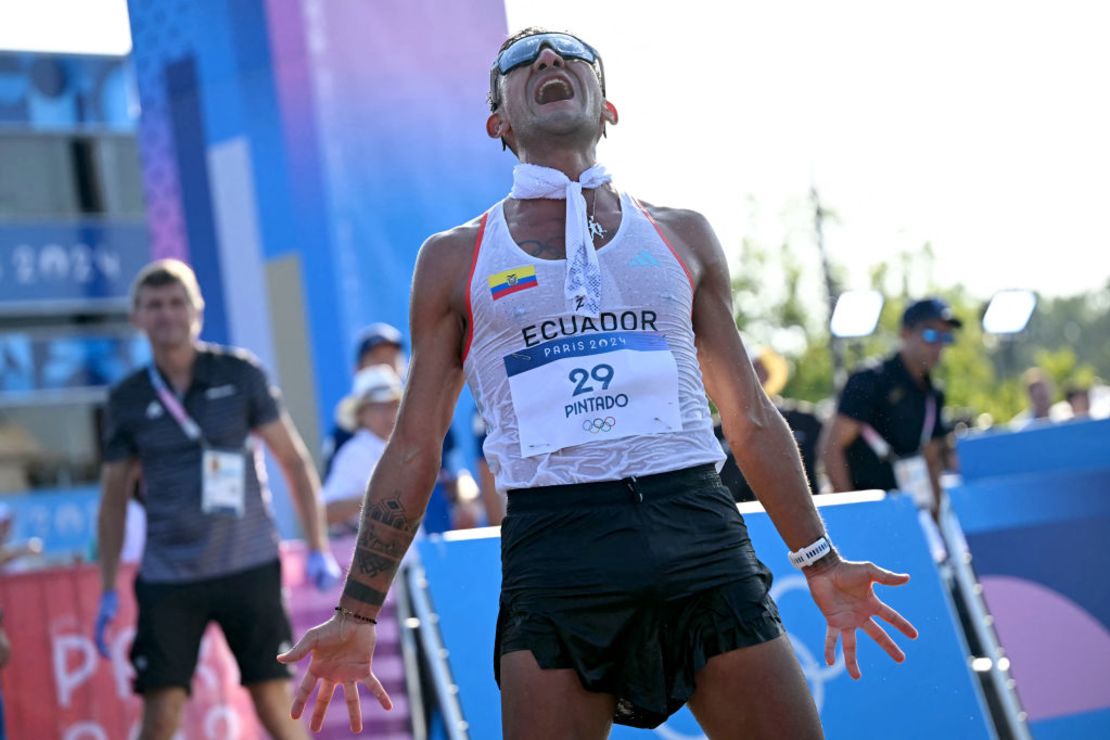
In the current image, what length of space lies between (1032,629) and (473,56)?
5.32 m

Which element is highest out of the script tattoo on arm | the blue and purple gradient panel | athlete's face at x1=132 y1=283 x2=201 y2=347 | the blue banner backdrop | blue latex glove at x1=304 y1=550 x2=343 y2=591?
the blue banner backdrop

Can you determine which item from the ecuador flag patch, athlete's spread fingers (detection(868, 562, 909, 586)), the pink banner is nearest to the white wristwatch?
athlete's spread fingers (detection(868, 562, 909, 586))

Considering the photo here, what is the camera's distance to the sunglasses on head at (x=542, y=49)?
3.53 m

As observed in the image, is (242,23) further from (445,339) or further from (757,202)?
(757,202)

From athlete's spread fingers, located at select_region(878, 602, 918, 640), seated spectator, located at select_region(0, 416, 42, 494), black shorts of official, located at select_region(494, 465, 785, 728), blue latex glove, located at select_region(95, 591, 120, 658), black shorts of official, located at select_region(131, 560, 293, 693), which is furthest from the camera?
seated spectator, located at select_region(0, 416, 42, 494)

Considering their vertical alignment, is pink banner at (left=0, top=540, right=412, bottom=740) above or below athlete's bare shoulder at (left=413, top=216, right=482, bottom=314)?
below

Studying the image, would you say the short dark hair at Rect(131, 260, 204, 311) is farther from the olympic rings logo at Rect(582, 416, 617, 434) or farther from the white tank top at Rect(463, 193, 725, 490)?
the olympic rings logo at Rect(582, 416, 617, 434)

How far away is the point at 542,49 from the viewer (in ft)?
11.6

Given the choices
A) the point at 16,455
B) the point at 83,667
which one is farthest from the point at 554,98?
the point at 16,455

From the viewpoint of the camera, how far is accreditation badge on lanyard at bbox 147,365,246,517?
632 centimetres

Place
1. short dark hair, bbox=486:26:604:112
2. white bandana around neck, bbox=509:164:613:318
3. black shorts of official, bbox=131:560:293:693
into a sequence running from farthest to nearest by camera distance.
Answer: black shorts of official, bbox=131:560:293:693
short dark hair, bbox=486:26:604:112
white bandana around neck, bbox=509:164:613:318

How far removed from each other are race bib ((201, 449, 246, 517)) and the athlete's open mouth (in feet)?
10.7

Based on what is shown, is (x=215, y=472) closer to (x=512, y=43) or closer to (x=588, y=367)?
(x=512, y=43)

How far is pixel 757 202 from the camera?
40.6 meters
